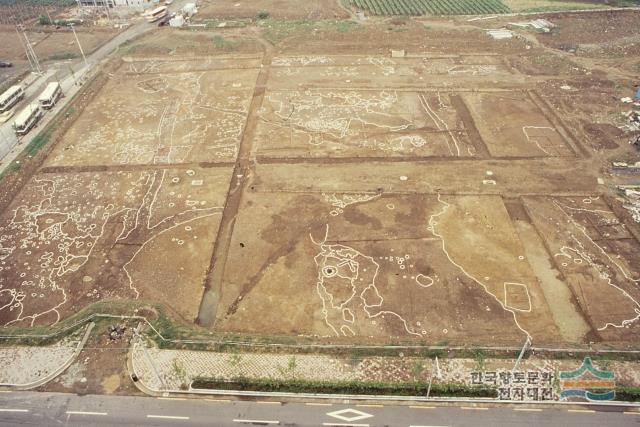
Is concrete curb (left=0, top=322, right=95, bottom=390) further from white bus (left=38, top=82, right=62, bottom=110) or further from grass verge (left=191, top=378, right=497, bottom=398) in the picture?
white bus (left=38, top=82, right=62, bottom=110)

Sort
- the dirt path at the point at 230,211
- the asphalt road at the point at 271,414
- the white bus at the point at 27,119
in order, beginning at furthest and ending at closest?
the white bus at the point at 27,119 → the dirt path at the point at 230,211 → the asphalt road at the point at 271,414

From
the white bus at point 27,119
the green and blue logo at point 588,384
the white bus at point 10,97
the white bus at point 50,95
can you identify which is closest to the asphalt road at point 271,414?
the green and blue logo at point 588,384

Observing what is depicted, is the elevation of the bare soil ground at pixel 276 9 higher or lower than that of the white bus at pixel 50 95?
higher

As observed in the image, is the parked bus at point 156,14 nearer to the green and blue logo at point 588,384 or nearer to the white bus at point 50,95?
the white bus at point 50,95

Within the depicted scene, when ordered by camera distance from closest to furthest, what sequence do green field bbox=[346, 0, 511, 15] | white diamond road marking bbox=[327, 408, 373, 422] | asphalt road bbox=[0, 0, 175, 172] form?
white diamond road marking bbox=[327, 408, 373, 422] < asphalt road bbox=[0, 0, 175, 172] < green field bbox=[346, 0, 511, 15]

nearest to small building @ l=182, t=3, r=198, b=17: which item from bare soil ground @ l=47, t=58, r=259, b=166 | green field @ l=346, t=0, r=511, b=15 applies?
bare soil ground @ l=47, t=58, r=259, b=166

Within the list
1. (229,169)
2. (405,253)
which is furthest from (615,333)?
(229,169)

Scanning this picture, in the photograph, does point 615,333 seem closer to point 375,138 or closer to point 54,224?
point 375,138
